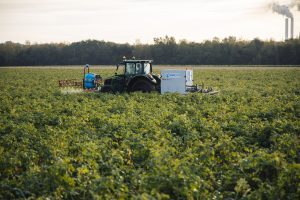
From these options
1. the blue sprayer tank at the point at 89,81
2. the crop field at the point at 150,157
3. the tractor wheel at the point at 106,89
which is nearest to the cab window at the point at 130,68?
the tractor wheel at the point at 106,89

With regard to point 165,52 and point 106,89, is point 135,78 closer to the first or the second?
point 106,89

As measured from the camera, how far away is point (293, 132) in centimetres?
1034

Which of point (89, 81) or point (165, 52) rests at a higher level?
point (165, 52)

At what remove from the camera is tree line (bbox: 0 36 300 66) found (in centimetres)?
7119

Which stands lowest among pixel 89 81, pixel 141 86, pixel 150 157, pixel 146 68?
pixel 150 157

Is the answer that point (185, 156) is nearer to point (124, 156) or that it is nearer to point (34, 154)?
point (124, 156)

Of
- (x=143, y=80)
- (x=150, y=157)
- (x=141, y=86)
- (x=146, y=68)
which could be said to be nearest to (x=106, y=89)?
(x=141, y=86)

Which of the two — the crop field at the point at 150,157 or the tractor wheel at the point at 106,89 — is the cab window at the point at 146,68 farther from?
the crop field at the point at 150,157

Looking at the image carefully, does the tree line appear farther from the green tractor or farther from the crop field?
the crop field

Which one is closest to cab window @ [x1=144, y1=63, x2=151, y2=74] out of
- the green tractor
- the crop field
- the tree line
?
the green tractor

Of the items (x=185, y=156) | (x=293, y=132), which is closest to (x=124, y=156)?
(x=185, y=156)

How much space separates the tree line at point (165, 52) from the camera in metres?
71.2

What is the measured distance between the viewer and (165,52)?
8075cm

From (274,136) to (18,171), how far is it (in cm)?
565
